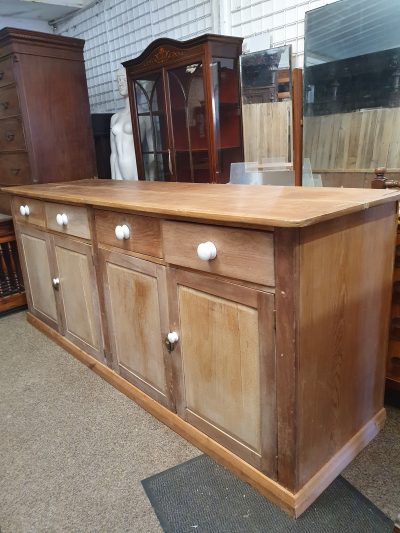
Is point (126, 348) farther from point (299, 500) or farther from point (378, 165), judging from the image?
point (378, 165)

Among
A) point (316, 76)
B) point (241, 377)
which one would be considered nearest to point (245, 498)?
point (241, 377)

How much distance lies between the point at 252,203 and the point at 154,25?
8.15ft

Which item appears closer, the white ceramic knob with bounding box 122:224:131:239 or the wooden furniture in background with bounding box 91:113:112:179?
the white ceramic knob with bounding box 122:224:131:239

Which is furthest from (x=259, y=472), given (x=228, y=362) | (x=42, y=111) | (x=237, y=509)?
(x=42, y=111)

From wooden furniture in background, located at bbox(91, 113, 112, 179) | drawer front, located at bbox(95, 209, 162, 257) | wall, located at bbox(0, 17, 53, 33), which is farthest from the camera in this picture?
wall, located at bbox(0, 17, 53, 33)

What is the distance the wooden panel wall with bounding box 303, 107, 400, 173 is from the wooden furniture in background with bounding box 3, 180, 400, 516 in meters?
0.61

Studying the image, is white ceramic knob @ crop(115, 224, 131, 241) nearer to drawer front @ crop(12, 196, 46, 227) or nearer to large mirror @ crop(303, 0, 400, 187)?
drawer front @ crop(12, 196, 46, 227)

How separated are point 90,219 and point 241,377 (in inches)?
35.2

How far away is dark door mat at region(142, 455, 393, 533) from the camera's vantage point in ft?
3.66

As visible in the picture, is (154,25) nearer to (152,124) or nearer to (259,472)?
(152,124)

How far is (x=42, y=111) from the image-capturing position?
2.84 meters

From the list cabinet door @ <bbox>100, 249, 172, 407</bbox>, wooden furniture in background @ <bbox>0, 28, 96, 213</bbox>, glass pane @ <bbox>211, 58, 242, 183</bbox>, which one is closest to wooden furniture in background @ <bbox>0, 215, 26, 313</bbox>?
wooden furniture in background @ <bbox>0, 28, 96, 213</bbox>

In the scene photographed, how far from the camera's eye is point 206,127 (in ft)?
7.94

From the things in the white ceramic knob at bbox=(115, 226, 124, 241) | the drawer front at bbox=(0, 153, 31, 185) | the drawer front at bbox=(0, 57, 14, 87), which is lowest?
the white ceramic knob at bbox=(115, 226, 124, 241)
